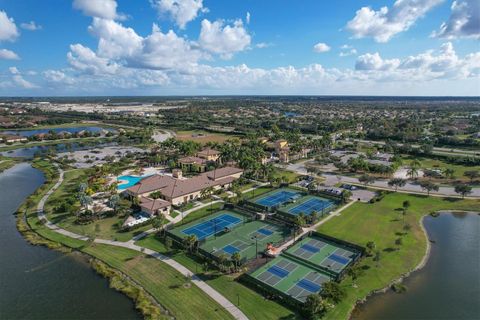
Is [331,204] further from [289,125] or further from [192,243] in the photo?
[289,125]

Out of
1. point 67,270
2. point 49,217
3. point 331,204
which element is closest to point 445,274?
point 331,204

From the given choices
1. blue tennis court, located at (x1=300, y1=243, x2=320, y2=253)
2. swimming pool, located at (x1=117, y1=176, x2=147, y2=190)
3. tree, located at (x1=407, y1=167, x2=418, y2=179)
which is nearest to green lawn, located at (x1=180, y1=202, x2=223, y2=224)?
blue tennis court, located at (x1=300, y1=243, x2=320, y2=253)

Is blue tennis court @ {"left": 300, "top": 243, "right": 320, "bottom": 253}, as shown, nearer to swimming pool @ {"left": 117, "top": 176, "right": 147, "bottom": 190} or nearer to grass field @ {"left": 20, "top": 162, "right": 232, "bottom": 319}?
grass field @ {"left": 20, "top": 162, "right": 232, "bottom": 319}

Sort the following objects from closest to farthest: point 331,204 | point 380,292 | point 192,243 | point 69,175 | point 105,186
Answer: point 380,292, point 192,243, point 331,204, point 105,186, point 69,175

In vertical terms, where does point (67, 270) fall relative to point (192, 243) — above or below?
below

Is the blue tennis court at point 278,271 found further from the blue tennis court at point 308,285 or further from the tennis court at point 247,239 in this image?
the tennis court at point 247,239

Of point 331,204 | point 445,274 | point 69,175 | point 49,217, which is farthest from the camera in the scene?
point 69,175

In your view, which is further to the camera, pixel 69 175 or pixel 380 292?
pixel 69 175

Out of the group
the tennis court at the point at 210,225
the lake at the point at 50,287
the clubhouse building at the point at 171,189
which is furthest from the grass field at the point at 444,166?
the lake at the point at 50,287
